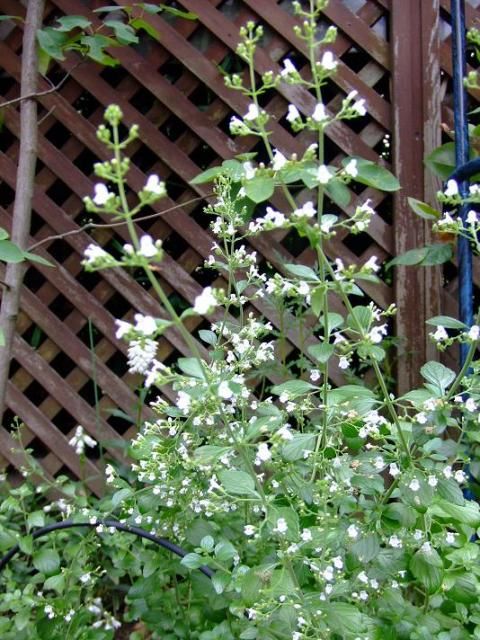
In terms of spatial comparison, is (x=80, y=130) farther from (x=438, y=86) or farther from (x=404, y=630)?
(x=404, y=630)

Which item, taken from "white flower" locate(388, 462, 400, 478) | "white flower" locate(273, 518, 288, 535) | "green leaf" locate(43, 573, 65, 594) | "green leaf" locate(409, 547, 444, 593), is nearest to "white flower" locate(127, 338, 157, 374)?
"white flower" locate(273, 518, 288, 535)

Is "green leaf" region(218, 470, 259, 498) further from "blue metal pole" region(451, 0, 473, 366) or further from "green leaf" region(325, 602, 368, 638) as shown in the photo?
"blue metal pole" region(451, 0, 473, 366)

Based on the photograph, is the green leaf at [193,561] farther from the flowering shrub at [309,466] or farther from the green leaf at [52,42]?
the green leaf at [52,42]

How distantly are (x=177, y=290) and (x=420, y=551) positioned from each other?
125cm

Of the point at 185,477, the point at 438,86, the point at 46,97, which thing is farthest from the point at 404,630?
the point at 46,97

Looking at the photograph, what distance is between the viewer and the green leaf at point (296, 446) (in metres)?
0.93

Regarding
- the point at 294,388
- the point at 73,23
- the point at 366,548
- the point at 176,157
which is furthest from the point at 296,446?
the point at 176,157

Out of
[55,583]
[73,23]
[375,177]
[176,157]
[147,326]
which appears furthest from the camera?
[176,157]

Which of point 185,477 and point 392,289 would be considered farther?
point 392,289

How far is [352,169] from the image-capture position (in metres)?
Result: 0.84

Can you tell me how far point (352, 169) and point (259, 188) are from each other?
11 centimetres

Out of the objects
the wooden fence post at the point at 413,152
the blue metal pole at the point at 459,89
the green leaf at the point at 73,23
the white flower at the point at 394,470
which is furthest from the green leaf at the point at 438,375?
the green leaf at the point at 73,23

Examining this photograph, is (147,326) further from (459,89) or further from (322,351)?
(459,89)

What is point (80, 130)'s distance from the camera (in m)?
2.15
